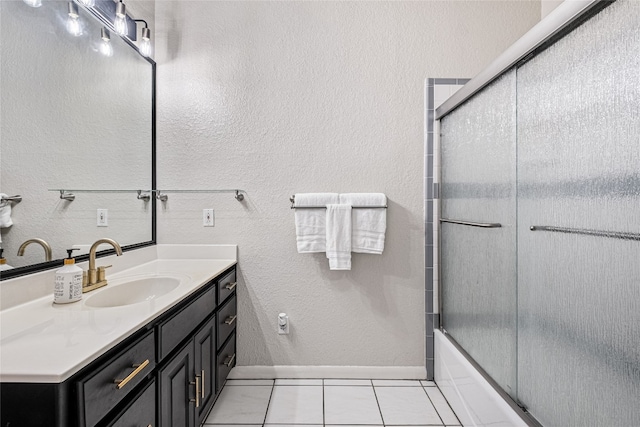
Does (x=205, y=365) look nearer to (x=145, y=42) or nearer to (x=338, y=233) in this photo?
(x=338, y=233)

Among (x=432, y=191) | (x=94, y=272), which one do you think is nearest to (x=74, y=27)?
(x=94, y=272)

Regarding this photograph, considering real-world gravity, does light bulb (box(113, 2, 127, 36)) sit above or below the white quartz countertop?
above

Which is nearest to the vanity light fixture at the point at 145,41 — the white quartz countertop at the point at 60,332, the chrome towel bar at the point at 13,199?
the chrome towel bar at the point at 13,199

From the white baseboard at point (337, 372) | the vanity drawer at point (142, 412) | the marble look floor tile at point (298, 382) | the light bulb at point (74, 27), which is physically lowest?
the marble look floor tile at point (298, 382)

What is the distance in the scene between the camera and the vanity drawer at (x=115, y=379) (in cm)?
73

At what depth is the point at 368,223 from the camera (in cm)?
188

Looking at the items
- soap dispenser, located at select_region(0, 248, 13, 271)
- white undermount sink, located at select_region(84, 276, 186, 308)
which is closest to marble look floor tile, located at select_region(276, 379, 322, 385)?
white undermount sink, located at select_region(84, 276, 186, 308)

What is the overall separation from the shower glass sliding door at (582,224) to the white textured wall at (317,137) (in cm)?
83

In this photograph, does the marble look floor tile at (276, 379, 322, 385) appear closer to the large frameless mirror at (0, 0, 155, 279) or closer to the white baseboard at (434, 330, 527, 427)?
the white baseboard at (434, 330, 527, 427)

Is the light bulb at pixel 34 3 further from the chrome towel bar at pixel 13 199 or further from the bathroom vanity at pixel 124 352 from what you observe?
the bathroom vanity at pixel 124 352

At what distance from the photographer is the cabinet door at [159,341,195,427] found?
1090 millimetres

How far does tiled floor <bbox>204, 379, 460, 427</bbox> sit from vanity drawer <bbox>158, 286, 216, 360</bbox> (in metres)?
0.57

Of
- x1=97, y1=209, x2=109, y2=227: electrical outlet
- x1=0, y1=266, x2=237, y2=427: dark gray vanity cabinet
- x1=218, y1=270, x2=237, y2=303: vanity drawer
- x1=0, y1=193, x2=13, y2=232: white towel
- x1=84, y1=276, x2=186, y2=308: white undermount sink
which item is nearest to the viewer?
x1=0, y1=266, x2=237, y2=427: dark gray vanity cabinet

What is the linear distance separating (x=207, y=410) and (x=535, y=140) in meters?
1.76
